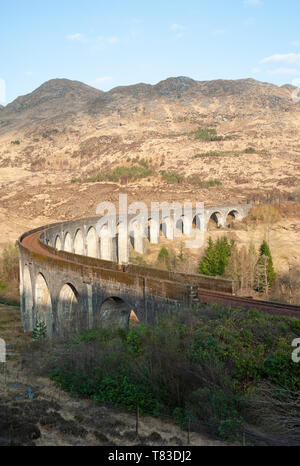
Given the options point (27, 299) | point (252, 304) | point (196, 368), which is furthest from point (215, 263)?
point (196, 368)

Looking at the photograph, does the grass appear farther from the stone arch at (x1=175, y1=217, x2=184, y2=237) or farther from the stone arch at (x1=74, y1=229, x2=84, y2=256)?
the stone arch at (x1=74, y1=229, x2=84, y2=256)

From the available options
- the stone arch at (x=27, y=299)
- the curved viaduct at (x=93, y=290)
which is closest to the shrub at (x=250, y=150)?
the curved viaduct at (x=93, y=290)

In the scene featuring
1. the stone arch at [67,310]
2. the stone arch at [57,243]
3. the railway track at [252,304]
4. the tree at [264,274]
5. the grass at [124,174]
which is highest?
the grass at [124,174]

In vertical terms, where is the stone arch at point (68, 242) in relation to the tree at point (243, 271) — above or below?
above

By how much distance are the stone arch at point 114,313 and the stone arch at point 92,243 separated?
1130 inches

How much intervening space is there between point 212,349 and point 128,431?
3.24 m

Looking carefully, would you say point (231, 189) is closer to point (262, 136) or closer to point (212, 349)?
point (262, 136)

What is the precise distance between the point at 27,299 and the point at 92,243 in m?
20.5

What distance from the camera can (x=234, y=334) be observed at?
12.2m

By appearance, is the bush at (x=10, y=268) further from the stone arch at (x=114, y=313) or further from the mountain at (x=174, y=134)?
the mountain at (x=174, y=134)

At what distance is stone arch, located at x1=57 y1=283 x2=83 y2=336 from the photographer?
75.2ft

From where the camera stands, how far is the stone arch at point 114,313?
19.6 meters

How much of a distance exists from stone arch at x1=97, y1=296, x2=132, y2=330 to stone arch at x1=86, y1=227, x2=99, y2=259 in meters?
28.7

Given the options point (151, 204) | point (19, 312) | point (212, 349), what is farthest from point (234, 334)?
point (151, 204)
